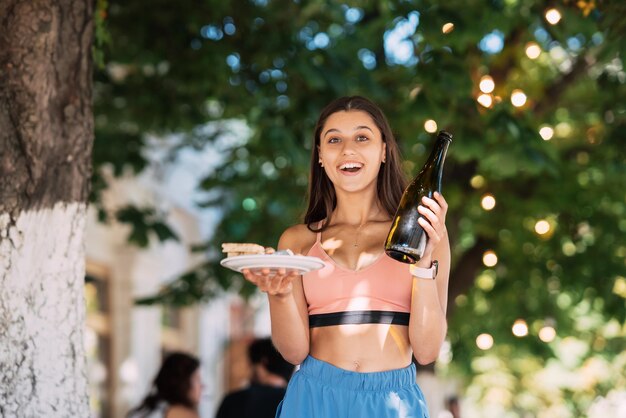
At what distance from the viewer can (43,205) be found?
13.7ft

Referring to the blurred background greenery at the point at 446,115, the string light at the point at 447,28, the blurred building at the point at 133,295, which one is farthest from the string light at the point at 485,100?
the blurred building at the point at 133,295

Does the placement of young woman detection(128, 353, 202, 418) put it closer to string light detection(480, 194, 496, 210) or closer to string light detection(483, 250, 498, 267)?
string light detection(480, 194, 496, 210)

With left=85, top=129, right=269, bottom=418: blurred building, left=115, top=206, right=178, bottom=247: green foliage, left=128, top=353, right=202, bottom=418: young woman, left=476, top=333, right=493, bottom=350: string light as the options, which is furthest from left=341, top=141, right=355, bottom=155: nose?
left=85, top=129, right=269, bottom=418: blurred building

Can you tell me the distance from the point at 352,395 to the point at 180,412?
3.14 metres

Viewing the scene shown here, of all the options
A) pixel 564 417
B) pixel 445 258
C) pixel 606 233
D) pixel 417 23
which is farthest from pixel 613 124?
pixel 564 417

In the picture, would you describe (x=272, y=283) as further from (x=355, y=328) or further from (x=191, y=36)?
(x=191, y=36)

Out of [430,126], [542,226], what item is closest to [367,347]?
[430,126]

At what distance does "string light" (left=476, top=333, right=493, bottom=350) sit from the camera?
9.50 meters

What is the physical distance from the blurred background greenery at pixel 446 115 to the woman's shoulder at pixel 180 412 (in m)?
1.47

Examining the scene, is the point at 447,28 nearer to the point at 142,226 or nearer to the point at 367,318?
the point at 367,318

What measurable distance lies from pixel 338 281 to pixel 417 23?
289 cm

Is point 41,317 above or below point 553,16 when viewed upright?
below

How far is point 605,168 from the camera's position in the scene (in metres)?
8.35

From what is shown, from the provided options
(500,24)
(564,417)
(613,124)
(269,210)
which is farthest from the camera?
(564,417)
